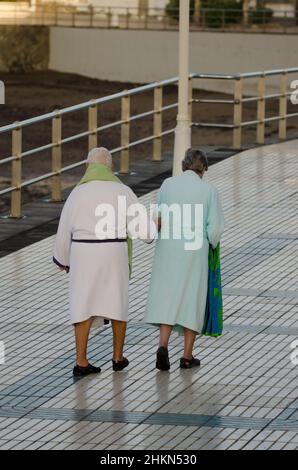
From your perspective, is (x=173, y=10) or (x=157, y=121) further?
(x=173, y=10)

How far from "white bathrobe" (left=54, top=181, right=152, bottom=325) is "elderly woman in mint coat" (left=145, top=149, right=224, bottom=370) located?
0.28m

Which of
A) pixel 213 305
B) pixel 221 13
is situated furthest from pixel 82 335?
pixel 221 13

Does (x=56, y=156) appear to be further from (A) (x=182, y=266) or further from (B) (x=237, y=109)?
(A) (x=182, y=266)

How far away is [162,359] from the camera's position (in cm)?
1171

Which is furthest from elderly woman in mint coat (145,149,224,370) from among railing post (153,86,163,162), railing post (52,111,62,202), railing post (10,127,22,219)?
railing post (153,86,163,162)

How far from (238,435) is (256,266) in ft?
17.3

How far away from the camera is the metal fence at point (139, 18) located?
2537 inches

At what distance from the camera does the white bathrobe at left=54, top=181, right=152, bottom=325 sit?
1145cm

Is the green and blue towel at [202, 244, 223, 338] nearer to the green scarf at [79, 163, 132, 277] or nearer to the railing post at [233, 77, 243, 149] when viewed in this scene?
the green scarf at [79, 163, 132, 277]

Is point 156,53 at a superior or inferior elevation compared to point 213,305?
inferior

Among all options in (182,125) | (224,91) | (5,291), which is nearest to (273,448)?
Answer: (5,291)

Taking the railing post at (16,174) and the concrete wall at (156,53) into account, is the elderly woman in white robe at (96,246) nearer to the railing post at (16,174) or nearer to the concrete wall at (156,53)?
the railing post at (16,174)

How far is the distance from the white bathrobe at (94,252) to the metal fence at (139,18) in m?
51.2

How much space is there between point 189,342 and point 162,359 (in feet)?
0.69
